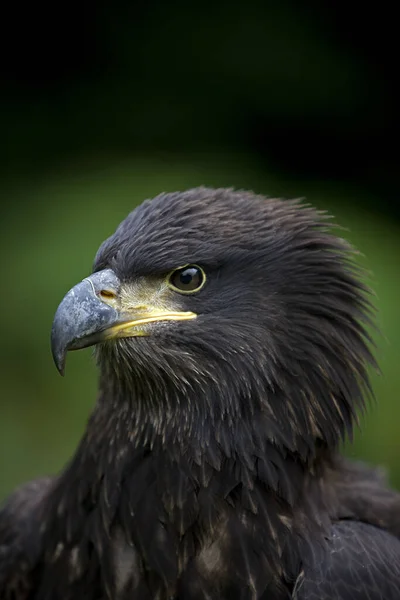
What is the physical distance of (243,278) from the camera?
3230mm

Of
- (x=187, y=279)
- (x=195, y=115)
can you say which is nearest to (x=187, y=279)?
(x=187, y=279)

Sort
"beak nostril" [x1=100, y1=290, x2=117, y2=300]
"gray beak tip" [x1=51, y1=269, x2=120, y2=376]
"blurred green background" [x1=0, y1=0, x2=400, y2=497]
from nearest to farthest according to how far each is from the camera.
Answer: "gray beak tip" [x1=51, y1=269, x2=120, y2=376] → "beak nostril" [x1=100, y1=290, x2=117, y2=300] → "blurred green background" [x1=0, y1=0, x2=400, y2=497]

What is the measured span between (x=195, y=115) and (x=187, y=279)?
495 centimetres

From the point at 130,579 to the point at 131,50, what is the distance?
5.67m

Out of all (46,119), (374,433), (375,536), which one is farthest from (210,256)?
(46,119)

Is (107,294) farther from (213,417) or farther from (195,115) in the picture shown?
(195,115)

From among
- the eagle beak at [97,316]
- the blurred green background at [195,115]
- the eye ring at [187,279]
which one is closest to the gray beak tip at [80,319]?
the eagle beak at [97,316]

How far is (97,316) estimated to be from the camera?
10.1 ft

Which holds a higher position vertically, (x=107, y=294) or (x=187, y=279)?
(x=187, y=279)

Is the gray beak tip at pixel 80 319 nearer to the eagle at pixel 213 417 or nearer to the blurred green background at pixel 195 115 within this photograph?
the eagle at pixel 213 417

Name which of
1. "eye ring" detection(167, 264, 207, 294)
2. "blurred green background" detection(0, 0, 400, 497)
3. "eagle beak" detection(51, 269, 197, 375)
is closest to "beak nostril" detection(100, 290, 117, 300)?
"eagle beak" detection(51, 269, 197, 375)

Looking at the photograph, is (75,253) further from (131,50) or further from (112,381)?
(112,381)

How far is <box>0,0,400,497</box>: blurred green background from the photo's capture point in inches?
294

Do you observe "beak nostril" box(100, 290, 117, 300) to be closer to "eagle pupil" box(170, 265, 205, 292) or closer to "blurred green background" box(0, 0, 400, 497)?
"eagle pupil" box(170, 265, 205, 292)
